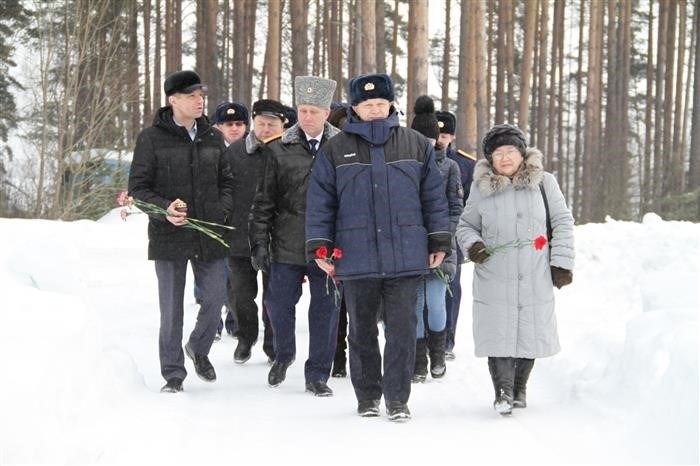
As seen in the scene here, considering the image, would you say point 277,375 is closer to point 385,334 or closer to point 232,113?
point 385,334

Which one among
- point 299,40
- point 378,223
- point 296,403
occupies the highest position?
point 299,40

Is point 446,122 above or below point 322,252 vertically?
above

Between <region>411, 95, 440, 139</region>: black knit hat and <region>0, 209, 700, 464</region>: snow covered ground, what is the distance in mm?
1909

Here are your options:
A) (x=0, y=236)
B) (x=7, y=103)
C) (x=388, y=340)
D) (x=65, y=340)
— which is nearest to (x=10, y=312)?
(x=65, y=340)

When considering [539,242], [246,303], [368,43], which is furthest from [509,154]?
[368,43]

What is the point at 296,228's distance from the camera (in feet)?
22.4

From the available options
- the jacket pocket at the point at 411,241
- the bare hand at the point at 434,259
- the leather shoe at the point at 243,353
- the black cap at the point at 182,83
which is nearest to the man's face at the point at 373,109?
the jacket pocket at the point at 411,241

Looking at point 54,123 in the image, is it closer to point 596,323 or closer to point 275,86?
point 275,86

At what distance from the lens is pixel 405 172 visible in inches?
222

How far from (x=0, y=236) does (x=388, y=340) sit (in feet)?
8.96

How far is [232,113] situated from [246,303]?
189 centimetres

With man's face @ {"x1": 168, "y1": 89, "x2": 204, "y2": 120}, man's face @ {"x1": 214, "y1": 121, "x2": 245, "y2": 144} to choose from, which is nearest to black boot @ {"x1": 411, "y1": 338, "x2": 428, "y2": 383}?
man's face @ {"x1": 168, "y1": 89, "x2": 204, "y2": 120}

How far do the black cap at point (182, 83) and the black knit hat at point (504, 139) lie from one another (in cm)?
200

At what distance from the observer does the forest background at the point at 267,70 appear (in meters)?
19.8
